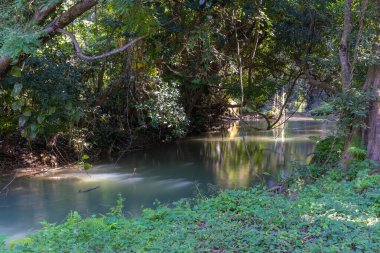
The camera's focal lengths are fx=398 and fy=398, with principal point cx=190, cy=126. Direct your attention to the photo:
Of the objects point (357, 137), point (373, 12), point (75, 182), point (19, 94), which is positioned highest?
point (373, 12)

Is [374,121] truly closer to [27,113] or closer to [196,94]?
[27,113]

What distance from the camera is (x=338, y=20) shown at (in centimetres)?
852

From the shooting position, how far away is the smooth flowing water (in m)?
7.08

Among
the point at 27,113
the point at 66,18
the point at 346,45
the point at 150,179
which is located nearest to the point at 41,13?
the point at 66,18

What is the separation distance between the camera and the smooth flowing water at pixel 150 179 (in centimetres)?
708

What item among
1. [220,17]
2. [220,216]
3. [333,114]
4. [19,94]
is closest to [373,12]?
[333,114]

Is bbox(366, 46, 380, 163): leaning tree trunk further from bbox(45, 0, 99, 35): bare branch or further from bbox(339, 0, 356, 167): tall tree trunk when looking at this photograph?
bbox(45, 0, 99, 35): bare branch

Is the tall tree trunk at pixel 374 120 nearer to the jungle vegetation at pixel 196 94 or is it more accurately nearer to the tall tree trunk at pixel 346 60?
the jungle vegetation at pixel 196 94

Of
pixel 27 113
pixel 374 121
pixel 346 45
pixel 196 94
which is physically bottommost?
pixel 374 121

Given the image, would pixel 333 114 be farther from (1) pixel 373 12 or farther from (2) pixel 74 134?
(2) pixel 74 134

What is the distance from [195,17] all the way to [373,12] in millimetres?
3238

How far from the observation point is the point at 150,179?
30.6ft

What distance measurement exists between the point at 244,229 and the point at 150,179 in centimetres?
574

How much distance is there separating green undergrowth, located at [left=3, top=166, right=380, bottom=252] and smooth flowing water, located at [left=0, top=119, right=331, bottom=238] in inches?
83.7
